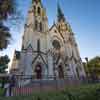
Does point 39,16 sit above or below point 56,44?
above

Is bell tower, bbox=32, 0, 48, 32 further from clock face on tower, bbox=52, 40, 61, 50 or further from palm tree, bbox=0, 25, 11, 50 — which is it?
palm tree, bbox=0, 25, 11, 50

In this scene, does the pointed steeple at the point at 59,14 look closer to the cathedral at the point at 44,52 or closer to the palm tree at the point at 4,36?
the cathedral at the point at 44,52

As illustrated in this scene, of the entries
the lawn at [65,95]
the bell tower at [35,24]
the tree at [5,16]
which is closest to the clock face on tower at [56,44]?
the bell tower at [35,24]

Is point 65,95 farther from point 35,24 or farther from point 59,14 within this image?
point 59,14

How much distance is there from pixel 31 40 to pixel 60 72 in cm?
1051

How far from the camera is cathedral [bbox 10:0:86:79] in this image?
24297mm

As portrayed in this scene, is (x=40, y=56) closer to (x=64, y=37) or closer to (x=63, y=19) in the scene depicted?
(x=64, y=37)

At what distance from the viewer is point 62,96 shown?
21.6 ft

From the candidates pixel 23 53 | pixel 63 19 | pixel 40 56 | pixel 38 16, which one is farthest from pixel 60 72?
pixel 63 19

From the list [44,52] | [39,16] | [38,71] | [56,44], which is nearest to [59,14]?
[39,16]

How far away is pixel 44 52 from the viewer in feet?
88.7

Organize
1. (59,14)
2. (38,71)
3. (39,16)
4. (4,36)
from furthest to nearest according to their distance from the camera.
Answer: (59,14) → (39,16) → (38,71) → (4,36)

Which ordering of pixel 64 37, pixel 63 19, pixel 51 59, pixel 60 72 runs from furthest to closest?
pixel 63 19 < pixel 64 37 < pixel 60 72 < pixel 51 59

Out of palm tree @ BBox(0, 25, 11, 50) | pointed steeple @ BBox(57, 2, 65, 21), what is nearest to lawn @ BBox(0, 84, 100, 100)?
palm tree @ BBox(0, 25, 11, 50)
